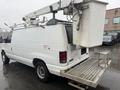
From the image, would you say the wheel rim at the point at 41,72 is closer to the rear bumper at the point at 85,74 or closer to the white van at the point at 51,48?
the white van at the point at 51,48

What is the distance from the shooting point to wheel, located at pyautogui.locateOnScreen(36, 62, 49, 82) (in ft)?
15.8

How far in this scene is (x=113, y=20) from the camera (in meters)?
27.4

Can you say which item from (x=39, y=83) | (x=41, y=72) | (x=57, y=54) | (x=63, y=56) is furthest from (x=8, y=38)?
(x=63, y=56)

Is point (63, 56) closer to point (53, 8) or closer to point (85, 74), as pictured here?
point (85, 74)

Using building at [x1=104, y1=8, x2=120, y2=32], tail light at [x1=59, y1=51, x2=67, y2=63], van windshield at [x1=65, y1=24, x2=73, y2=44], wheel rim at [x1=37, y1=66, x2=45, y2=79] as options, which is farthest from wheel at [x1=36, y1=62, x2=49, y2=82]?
building at [x1=104, y1=8, x2=120, y2=32]

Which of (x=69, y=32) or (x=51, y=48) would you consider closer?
(x=69, y=32)

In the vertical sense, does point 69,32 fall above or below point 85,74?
above

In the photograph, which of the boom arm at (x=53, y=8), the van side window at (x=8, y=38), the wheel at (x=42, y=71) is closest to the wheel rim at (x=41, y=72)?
the wheel at (x=42, y=71)

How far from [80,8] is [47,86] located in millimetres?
2967

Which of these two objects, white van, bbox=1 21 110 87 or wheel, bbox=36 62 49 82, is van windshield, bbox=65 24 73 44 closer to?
white van, bbox=1 21 110 87

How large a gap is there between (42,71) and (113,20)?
2609 centimetres

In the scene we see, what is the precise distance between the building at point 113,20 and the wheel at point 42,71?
25.3 metres

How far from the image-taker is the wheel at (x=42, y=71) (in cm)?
481

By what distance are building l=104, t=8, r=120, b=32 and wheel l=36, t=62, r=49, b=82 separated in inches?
998
